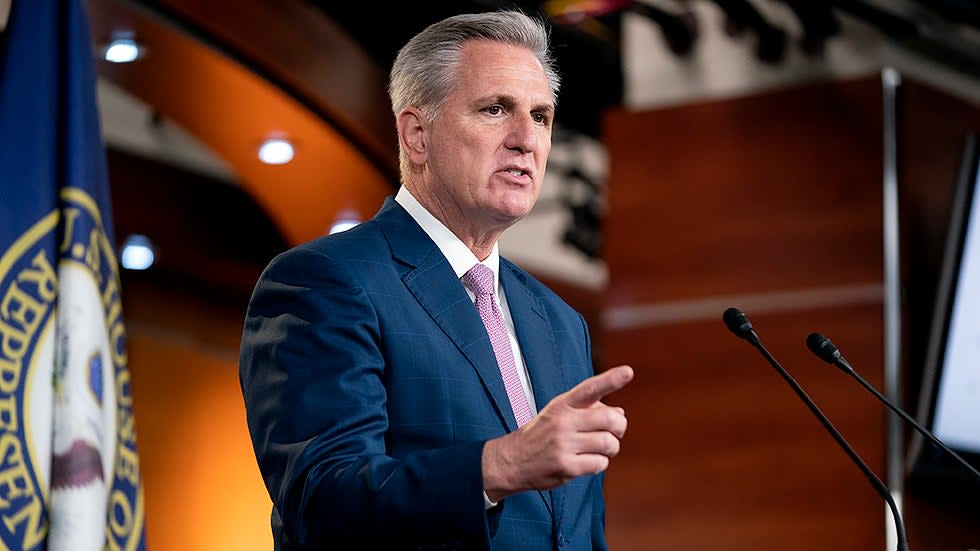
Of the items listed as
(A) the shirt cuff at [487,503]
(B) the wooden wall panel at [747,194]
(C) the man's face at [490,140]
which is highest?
(B) the wooden wall panel at [747,194]

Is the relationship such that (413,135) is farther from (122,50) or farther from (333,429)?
(122,50)

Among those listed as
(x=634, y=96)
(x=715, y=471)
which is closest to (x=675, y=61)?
(x=634, y=96)

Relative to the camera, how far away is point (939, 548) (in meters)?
4.32

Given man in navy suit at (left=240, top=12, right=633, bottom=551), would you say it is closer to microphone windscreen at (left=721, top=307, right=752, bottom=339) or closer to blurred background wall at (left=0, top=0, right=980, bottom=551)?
microphone windscreen at (left=721, top=307, right=752, bottom=339)

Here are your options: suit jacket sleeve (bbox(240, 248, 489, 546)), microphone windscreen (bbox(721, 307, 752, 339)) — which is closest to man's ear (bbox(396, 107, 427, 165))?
suit jacket sleeve (bbox(240, 248, 489, 546))

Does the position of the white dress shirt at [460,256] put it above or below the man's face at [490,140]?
below

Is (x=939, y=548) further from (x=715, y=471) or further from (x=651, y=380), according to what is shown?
(x=651, y=380)

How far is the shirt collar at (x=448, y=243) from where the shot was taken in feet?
7.38

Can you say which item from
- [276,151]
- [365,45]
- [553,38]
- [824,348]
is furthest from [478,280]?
[365,45]

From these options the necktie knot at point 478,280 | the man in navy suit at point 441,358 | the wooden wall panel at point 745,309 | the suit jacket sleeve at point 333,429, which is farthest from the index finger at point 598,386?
the wooden wall panel at point 745,309

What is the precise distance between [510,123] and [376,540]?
2.50 feet

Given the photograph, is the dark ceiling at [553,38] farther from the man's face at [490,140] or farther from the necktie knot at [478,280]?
the necktie knot at [478,280]

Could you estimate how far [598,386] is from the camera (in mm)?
1691

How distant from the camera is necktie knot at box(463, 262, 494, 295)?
2244 mm
